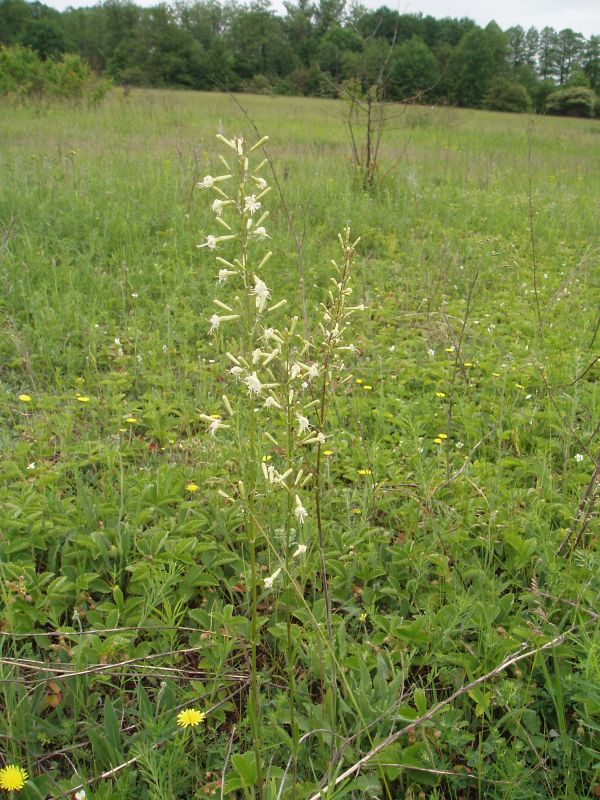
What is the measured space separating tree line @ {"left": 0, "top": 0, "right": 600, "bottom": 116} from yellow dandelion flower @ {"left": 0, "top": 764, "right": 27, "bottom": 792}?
112 ft

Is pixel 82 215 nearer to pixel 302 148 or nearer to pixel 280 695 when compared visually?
pixel 280 695

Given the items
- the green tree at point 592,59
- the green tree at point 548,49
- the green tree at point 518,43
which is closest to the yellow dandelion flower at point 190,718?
the green tree at point 592,59

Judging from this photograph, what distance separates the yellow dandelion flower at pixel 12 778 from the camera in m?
1.57

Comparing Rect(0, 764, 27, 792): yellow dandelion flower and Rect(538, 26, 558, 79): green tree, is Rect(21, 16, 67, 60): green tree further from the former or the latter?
Rect(0, 764, 27, 792): yellow dandelion flower

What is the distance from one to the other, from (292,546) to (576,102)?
3822 cm

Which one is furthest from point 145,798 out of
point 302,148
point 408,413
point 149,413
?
point 302,148

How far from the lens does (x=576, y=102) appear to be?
33.1 metres

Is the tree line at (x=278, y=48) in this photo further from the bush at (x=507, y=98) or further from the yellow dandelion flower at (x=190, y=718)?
the yellow dandelion flower at (x=190, y=718)

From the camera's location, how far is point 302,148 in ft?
38.3

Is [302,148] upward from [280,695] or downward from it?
upward

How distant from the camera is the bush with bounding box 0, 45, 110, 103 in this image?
1532 centimetres

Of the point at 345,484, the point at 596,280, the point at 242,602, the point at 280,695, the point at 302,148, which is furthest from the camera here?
the point at 302,148

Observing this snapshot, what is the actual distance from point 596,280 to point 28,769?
586cm

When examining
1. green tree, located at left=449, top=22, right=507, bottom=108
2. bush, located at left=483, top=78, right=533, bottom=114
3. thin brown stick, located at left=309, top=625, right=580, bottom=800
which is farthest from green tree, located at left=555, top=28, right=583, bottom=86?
thin brown stick, located at left=309, top=625, right=580, bottom=800
